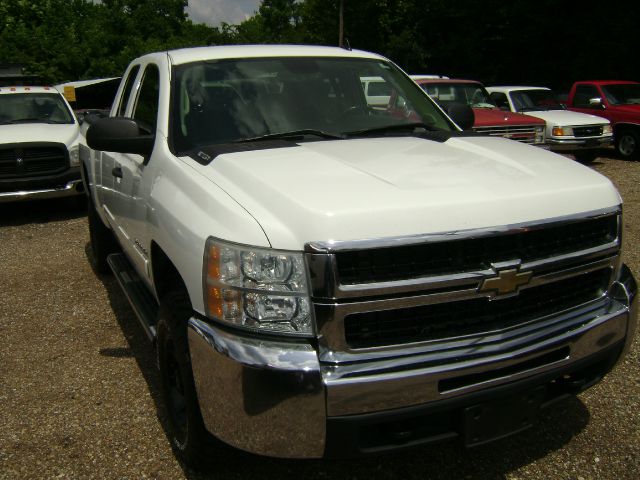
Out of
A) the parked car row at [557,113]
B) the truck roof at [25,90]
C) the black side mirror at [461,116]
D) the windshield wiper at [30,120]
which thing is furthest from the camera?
the parked car row at [557,113]

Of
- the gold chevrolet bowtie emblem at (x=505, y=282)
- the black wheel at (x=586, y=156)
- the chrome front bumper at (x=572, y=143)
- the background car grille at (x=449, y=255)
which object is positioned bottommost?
the black wheel at (x=586, y=156)

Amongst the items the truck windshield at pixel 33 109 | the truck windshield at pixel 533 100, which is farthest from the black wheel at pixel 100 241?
the truck windshield at pixel 533 100

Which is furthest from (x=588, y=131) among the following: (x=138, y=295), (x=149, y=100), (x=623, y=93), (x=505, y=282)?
(x=505, y=282)

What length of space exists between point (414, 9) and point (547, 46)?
36.6 feet

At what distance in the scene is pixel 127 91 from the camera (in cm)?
480

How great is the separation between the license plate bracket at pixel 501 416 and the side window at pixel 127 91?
342cm

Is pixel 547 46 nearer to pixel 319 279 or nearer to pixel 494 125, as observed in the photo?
pixel 494 125

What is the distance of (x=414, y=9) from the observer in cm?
3678

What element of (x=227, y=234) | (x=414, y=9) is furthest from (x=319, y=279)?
(x=414, y=9)

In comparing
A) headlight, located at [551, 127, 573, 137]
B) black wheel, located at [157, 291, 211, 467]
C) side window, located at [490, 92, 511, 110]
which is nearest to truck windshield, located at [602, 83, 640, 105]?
headlight, located at [551, 127, 573, 137]

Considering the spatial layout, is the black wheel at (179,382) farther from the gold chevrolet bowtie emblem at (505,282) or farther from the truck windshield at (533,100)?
the truck windshield at (533,100)

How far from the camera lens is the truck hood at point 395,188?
2209 millimetres

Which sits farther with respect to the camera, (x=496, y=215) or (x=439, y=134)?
(x=439, y=134)

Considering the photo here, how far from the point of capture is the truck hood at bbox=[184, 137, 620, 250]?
2209 mm
